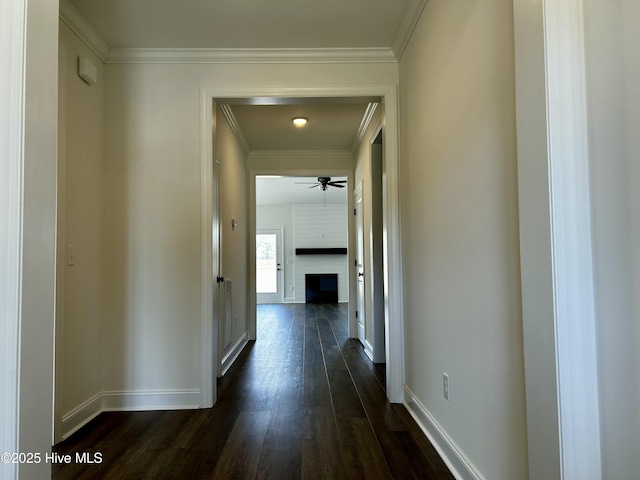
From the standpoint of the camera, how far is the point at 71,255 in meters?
2.24

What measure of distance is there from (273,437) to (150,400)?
3.38 feet

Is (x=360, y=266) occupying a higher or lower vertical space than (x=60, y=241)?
lower

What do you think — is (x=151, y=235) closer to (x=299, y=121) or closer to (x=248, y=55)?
(x=248, y=55)

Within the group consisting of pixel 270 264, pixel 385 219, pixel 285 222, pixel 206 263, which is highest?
pixel 285 222

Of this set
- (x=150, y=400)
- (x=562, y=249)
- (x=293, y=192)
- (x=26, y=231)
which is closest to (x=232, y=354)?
(x=150, y=400)

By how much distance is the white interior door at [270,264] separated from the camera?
938 centimetres

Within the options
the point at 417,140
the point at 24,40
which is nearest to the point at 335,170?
the point at 417,140

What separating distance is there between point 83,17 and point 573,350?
3.02m

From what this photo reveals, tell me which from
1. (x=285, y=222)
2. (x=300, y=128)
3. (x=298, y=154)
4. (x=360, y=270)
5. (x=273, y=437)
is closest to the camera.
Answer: (x=273, y=437)

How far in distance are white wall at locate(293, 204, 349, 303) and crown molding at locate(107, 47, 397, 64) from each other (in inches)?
267

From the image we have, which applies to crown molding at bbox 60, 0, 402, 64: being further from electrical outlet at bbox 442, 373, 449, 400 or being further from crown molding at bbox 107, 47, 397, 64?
electrical outlet at bbox 442, 373, 449, 400

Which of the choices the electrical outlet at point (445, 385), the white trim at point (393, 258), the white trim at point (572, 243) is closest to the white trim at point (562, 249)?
the white trim at point (572, 243)

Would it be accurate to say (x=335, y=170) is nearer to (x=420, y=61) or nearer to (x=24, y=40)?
(x=420, y=61)

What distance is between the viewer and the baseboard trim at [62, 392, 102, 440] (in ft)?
7.08
